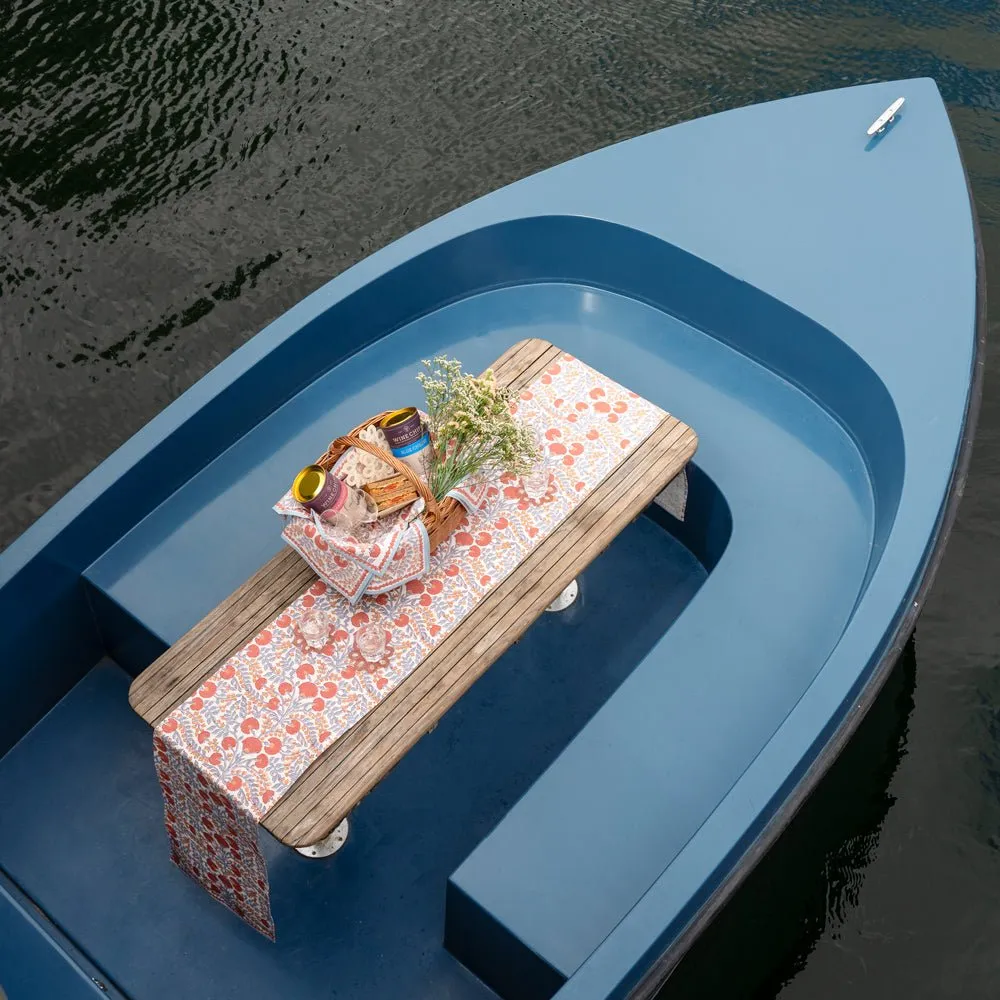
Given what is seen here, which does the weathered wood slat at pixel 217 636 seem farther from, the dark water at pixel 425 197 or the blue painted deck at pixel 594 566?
the dark water at pixel 425 197

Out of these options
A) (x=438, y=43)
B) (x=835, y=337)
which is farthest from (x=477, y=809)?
(x=438, y=43)

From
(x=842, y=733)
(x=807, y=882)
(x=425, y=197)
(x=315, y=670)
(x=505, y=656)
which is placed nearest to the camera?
(x=315, y=670)

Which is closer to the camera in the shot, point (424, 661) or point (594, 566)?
point (424, 661)

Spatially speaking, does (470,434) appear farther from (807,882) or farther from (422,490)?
(807,882)

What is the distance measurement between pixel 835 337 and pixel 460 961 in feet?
7.26

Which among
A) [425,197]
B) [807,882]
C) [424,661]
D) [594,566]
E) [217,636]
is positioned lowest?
[217,636]

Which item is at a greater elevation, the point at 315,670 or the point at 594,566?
the point at 594,566

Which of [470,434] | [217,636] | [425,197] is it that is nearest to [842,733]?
[470,434]

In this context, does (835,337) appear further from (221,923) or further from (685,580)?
(221,923)

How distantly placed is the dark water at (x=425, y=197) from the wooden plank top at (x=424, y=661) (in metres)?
1.39

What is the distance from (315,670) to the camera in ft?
10.3

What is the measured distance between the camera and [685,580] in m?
3.99

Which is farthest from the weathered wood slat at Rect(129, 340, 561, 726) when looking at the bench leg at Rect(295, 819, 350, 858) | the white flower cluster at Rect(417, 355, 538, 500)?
the bench leg at Rect(295, 819, 350, 858)

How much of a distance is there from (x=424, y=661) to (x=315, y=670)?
0.93 ft
